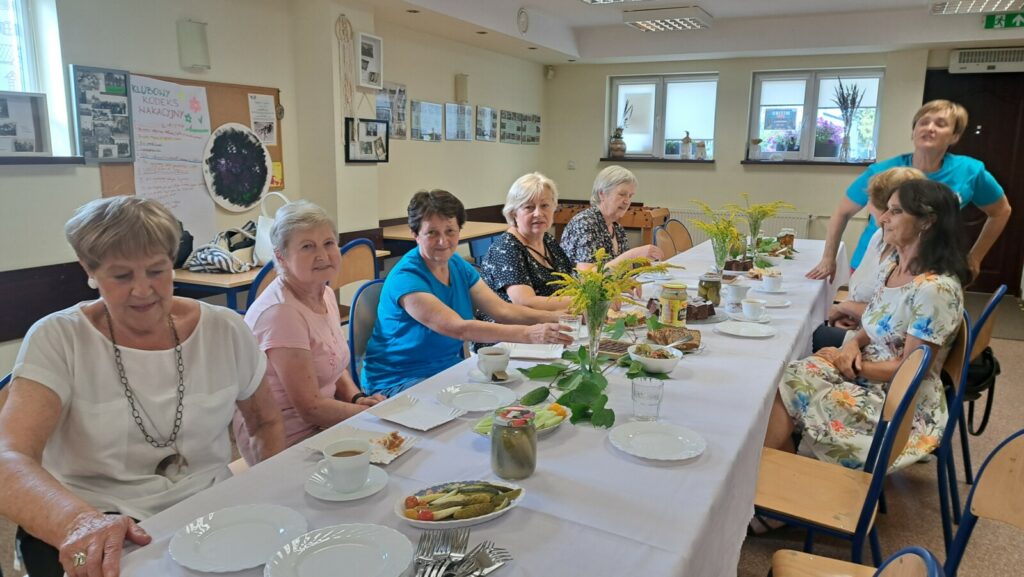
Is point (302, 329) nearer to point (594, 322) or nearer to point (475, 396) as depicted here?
point (475, 396)

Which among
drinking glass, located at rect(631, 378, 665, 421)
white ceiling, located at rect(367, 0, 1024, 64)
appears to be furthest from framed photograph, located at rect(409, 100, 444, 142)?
drinking glass, located at rect(631, 378, 665, 421)

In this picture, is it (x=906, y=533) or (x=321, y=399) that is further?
(x=906, y=533)

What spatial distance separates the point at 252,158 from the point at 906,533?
403 cm

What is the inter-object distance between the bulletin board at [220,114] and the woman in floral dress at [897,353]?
3350 mm

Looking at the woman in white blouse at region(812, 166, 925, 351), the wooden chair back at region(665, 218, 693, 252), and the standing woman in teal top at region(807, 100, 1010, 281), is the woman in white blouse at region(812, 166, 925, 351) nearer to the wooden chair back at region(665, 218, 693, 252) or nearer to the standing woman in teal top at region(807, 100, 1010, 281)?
the standing woman in teal top at region(807, 100, 1010, 281)

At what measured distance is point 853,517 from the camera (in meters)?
1.72

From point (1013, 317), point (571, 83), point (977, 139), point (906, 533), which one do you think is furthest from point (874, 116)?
point (906, 533)

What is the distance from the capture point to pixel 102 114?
10.9ft

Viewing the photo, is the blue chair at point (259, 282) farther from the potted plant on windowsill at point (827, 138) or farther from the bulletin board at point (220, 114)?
the potted plant on windowsill at point (827, 138)

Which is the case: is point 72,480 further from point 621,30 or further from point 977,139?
point 977,139

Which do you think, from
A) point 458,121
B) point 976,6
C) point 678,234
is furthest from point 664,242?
point 976,6

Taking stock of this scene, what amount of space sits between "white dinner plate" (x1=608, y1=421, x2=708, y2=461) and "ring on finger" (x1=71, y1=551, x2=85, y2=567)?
96 cm

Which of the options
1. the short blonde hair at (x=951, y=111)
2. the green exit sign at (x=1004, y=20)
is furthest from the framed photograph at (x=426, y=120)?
the green exit sign at (x=1004, y=20)

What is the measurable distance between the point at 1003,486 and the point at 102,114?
12.7ft
